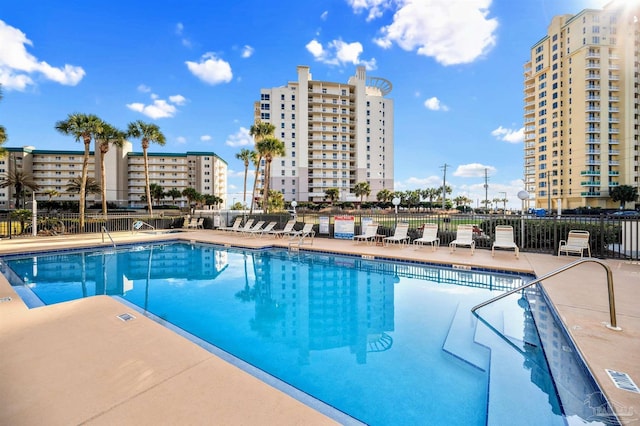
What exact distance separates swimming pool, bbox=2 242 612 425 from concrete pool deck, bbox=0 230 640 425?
16.3 inches

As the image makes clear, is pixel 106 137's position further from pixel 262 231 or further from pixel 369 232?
pixel 369 232

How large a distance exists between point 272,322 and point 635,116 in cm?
7322

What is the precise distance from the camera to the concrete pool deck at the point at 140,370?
82.0 inches

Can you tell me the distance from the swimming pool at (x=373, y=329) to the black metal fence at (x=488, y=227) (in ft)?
11.6

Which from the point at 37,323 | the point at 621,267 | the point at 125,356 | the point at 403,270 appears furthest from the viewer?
the point at 403,270

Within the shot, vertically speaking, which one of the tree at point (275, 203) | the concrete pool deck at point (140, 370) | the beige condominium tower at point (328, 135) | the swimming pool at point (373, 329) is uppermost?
the beige condominium tower at point (328, 135)

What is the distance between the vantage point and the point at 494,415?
2439 mm

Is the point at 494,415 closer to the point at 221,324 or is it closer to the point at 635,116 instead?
the point at 221,324

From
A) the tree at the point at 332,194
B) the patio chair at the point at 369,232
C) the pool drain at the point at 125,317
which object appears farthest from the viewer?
the tree at the point at 332,194

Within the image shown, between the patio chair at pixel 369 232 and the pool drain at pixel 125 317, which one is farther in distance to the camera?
the patio chair at pixel 369 232

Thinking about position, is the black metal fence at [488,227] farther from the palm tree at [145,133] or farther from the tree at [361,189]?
the tree at [361,189]

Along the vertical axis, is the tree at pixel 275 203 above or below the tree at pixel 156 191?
below

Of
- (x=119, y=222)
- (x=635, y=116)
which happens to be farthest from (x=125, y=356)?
(x=635, y=116)

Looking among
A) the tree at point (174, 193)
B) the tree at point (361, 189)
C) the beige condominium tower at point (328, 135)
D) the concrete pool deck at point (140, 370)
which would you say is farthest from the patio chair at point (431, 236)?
the tree at point (174, 193)
